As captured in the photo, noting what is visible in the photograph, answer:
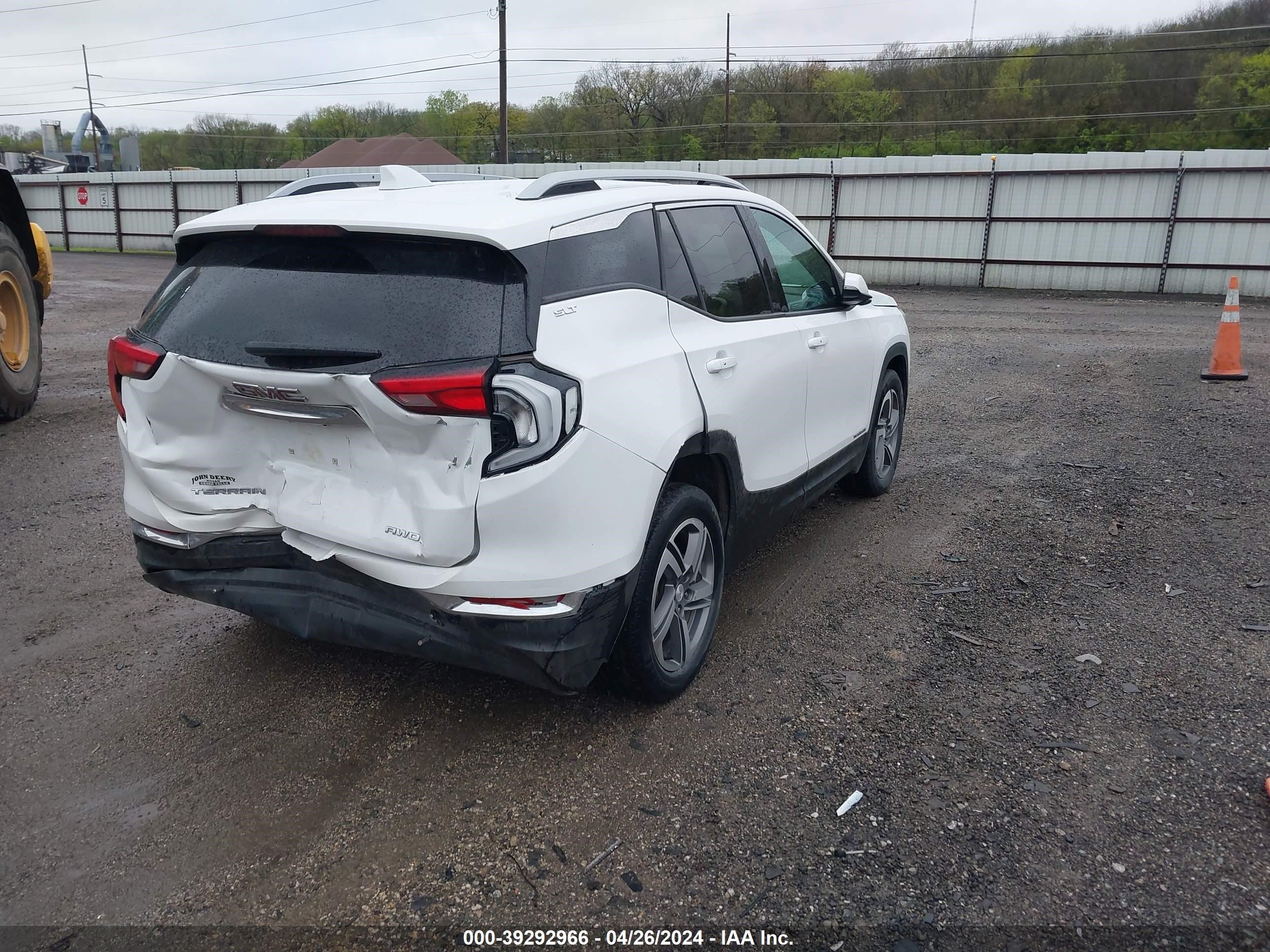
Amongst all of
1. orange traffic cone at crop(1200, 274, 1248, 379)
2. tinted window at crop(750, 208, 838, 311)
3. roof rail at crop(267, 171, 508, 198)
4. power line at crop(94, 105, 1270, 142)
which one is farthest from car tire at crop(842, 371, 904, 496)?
power line at crop(94, 105, 1270, 142)

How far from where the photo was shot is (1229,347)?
9.22 meters

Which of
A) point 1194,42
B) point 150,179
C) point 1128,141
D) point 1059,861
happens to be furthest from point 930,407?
point 1194,42

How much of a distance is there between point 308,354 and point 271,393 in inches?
8.1

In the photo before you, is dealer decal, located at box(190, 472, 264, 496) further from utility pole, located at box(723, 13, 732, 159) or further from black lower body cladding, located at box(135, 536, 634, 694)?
utility pole, located at box(723, 13, 732, 159)

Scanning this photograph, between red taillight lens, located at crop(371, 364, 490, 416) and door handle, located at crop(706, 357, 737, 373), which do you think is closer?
red taillight lens, located at crop(371, 364, 490, 416)

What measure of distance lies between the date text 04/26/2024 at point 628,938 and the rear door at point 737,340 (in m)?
1.69

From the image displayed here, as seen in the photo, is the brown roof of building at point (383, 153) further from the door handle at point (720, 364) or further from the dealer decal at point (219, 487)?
the dealer decal at point (219, 487)

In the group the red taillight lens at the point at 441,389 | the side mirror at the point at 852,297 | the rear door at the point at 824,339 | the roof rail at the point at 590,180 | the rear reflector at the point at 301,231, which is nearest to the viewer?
the red taillight lens at the point at 441,389

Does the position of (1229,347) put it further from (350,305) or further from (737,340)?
(350,305)

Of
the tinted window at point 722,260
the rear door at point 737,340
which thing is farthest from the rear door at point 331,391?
the tinted window at point 722,260

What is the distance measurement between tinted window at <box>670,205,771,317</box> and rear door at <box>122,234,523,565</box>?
1.14m

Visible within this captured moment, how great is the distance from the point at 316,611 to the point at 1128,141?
2077 inches

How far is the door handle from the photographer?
11.4 feet

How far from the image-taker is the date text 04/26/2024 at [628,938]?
235 centimetres
